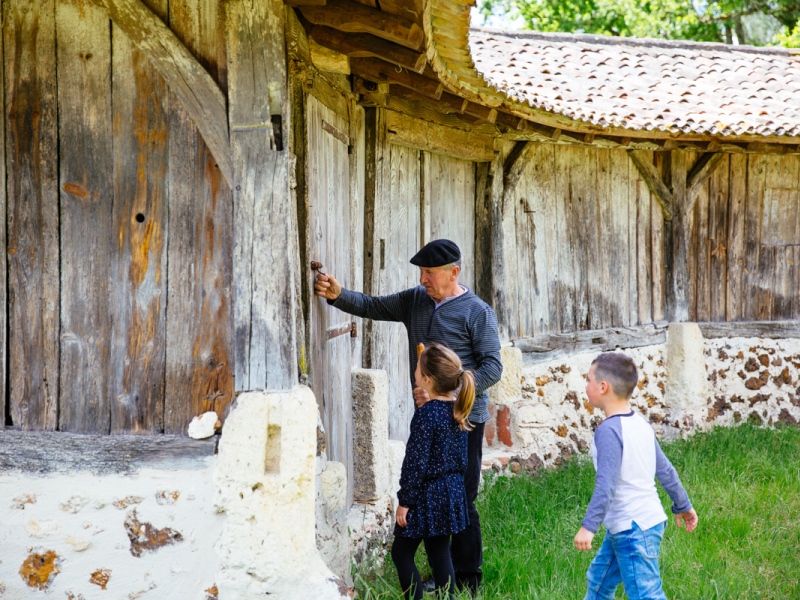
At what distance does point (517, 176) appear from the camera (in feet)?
25.2

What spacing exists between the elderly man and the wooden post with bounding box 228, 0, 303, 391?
39.9 inches

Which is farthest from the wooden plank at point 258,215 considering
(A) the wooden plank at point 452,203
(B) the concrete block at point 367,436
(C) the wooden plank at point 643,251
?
(C) the wooden plank at point 643,251

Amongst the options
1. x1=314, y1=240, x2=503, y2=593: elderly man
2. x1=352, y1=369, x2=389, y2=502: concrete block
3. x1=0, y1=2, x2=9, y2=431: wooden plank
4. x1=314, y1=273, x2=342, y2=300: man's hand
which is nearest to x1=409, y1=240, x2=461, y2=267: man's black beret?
x1=314, y1=240, x2=503, y2=593: elderly man

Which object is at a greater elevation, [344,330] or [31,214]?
[31,214]

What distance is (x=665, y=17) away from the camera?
2136 centimetres

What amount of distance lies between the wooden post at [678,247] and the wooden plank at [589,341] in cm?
26

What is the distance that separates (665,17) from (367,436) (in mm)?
19007

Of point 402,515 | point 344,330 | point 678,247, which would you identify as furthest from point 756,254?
point 402,515

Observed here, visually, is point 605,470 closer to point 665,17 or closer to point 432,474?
point 432,474

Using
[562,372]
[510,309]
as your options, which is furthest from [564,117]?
[562,372]

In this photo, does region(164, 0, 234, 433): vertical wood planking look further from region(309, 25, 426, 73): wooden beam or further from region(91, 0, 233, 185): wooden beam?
region(309, 25, 426, 73): wooden beam

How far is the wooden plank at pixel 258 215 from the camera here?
3.42 metres

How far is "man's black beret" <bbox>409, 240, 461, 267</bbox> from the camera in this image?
4.46 meters

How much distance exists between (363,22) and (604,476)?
2.24 meters
